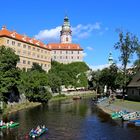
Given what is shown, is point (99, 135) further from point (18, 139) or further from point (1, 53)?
point (1, 53)

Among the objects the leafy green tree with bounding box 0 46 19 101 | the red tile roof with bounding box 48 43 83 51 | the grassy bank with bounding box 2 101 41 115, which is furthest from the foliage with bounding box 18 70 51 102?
the red tile roof with bounding box 48 43 83 51

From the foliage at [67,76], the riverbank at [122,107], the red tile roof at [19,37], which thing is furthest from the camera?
the red tile roof at [19,37]

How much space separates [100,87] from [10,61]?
82.2 m

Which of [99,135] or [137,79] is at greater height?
[137,79]

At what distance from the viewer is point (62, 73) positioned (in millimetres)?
128375

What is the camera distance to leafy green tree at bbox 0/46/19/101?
63344 millimetres

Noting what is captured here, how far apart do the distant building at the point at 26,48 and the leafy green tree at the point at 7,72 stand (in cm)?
4888

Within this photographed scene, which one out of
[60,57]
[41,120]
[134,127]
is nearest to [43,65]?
[60,57]

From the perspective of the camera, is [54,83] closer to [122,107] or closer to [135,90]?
[135,90]

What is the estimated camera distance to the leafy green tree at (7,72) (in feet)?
208

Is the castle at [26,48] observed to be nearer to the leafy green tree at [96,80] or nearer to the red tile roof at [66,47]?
the leafy green tree at [96,80]

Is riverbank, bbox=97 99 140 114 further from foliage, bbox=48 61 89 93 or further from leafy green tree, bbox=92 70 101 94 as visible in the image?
leafy green tree, bbox=92 70 101 94

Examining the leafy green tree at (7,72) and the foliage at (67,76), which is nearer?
the leafy green tree at (7,72)

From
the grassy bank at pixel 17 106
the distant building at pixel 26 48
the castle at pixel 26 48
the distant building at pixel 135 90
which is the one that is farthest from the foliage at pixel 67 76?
the distant building at pixel 135 90
